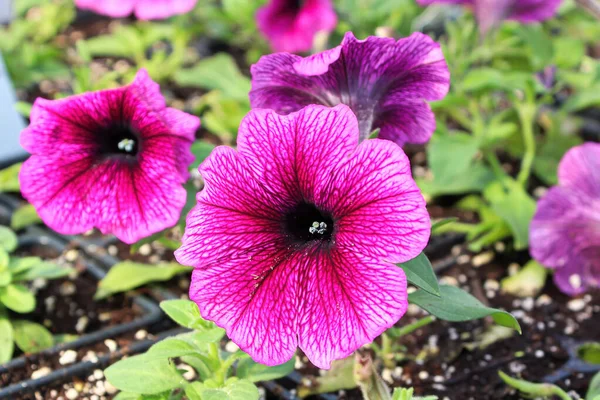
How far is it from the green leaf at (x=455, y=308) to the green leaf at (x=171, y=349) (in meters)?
0.32

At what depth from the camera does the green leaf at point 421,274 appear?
0.98 meters

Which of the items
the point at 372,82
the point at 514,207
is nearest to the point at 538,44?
the point at 514,207

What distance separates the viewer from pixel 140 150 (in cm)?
129

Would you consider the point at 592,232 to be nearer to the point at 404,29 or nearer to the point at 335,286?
the point at 335,286

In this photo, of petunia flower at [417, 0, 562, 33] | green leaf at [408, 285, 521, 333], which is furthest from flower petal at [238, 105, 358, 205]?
petunia flower at [417, 0, 562, 33]

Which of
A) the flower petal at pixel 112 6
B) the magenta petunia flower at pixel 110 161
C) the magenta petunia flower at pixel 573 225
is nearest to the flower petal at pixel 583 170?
the magenta petunia flower at pixel 573 225

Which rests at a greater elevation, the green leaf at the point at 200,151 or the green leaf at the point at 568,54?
the green leaf at the point at 200,151

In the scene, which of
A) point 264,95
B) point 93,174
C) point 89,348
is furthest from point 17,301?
point 264,95

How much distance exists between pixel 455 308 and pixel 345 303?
193 mm

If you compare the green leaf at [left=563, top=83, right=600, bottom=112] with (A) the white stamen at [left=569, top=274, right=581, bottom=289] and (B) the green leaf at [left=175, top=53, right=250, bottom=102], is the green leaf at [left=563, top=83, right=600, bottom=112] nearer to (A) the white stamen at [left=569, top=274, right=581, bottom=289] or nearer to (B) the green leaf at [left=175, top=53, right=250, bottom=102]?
(A) the white stamen at [left=569, top=274, right=581, bottom=289]

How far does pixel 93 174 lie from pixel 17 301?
12.2 inches

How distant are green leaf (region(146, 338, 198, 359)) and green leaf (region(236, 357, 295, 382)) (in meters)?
0.11

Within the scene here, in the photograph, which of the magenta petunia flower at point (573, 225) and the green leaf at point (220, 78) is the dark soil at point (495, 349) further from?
the green leaf at point (220, 78)

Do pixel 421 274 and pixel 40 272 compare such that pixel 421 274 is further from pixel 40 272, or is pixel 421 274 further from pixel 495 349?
pixel 40 272
